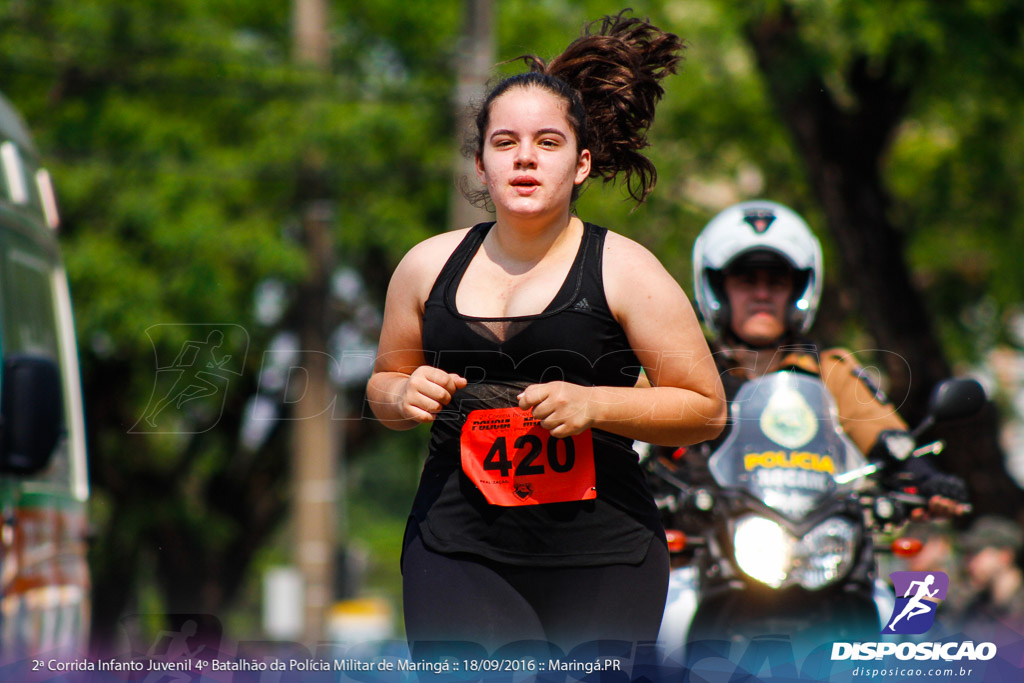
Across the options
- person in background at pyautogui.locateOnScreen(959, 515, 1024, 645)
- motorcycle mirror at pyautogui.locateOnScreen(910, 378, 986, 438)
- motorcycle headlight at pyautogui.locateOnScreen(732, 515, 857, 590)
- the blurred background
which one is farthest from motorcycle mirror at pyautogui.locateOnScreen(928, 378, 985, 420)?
the blurred background

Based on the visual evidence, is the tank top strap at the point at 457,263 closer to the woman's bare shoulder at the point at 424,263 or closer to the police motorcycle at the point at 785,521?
the woman's bare shoulder at the point at 424,263

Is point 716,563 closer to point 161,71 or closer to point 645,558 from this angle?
point 645,558

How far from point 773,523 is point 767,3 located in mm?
8031

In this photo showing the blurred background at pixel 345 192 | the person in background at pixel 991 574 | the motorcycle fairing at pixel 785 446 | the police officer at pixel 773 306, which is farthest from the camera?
the blurred background at pixel 345 192

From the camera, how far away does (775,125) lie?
15.5 metres

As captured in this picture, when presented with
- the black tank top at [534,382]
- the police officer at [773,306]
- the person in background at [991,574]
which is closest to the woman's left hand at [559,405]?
the black tank top at [534,382]

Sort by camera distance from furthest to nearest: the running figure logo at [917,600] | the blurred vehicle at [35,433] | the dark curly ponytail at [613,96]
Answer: the blurred vehicle at [35,433] < the running figure logo at [917,600] < the dark curly ponytail at [613,96]

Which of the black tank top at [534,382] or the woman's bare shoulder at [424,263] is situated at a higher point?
the woman's bare shoulder at [424,263]

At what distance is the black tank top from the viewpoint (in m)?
3.14

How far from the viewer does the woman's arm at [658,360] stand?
310 cm

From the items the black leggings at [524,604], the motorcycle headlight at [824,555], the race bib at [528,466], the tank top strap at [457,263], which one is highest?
the tank top strap at [457,263]

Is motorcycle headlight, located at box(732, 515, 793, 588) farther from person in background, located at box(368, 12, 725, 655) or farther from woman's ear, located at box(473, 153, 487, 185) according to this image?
woman's ear, located at box(473, 153, 487, 185)

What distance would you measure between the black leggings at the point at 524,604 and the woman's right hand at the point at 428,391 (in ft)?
1.25

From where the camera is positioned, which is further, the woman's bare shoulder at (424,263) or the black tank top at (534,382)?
the woman's bare shoulder at (424,263)
